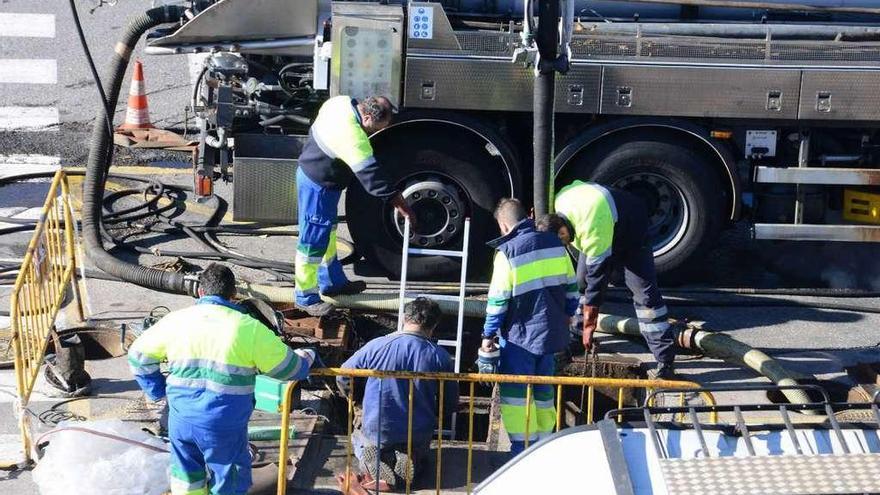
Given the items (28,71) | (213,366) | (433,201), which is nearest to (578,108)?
(433,201)

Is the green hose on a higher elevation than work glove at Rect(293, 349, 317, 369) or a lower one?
lower

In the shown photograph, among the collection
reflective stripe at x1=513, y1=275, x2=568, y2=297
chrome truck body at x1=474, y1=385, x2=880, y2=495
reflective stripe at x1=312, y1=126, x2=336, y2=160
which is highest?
reflective stripe at x1=312, y1=126, x2=336, y2=160

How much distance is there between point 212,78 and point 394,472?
13.5ft

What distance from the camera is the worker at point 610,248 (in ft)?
26.9

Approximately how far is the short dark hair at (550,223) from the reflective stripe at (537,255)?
0.14 meters

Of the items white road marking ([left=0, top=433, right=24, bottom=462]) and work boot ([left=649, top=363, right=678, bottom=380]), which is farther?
work boot ([left=649, top=363, right=678, bottom=380])

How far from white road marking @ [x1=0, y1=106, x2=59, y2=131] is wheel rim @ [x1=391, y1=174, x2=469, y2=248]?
5.08 metres

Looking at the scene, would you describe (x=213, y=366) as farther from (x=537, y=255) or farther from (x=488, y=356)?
(x=537, y=255)

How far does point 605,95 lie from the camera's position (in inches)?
376

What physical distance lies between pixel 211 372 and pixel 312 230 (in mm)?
3075

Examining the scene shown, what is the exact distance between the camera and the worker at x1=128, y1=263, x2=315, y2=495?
6.12 m

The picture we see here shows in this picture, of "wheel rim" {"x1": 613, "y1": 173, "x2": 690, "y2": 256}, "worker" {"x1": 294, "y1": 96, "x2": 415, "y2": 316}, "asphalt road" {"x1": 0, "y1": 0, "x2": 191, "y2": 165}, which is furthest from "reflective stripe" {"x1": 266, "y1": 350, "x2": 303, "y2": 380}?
"asphalt road" {"x1": 0, "y1": 0, "x2": 191, "y2": 165}

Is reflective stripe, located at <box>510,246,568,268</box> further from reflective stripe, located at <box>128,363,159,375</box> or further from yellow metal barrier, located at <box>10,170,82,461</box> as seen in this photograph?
yellow metal barrier, located at <box>10,170,82,461</box>

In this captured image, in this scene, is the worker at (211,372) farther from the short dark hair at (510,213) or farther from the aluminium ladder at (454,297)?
the aluminium ladder at (454,297)
